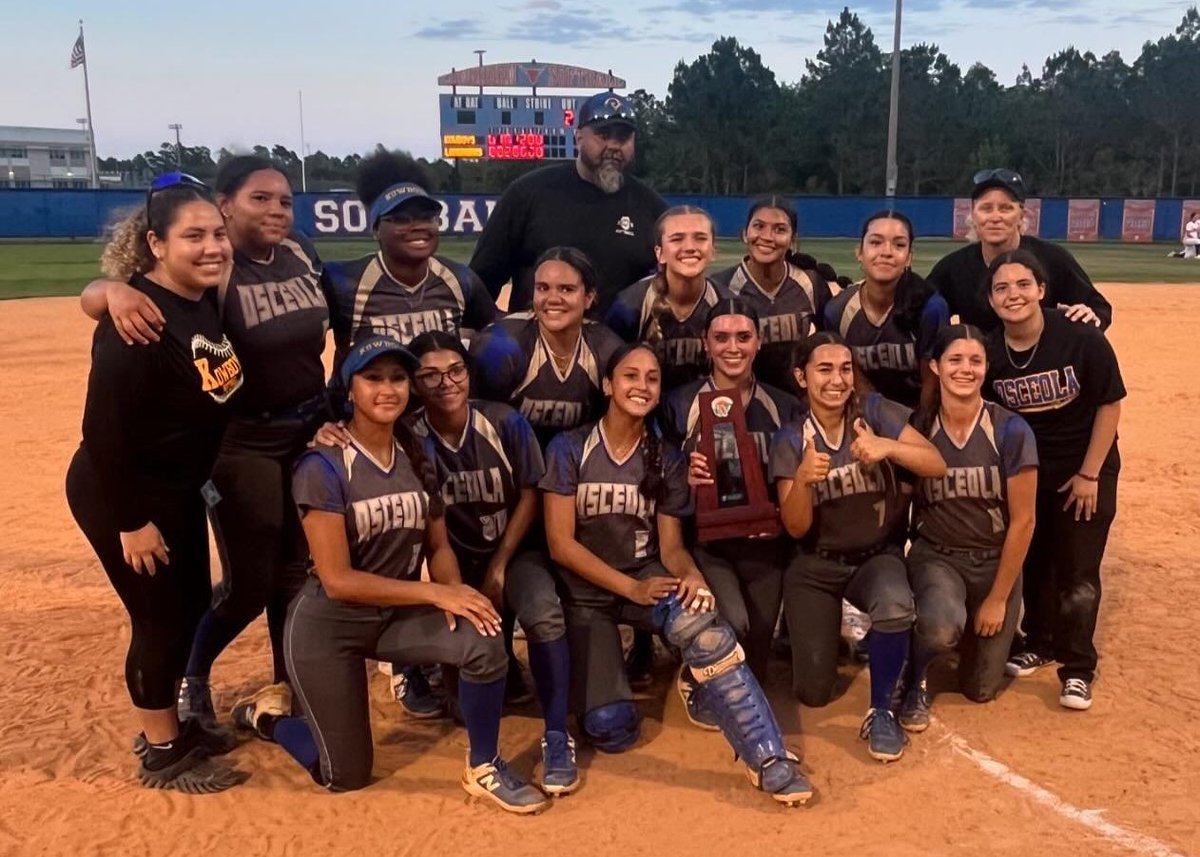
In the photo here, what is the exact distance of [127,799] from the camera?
144 inches

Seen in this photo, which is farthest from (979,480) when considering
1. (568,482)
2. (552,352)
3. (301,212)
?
(301,212)

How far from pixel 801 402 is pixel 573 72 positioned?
59784 millimetres

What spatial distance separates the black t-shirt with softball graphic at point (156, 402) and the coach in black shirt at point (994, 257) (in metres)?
3.16

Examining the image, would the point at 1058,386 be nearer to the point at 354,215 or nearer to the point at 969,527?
the point at 969,527

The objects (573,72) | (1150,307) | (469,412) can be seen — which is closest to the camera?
(469,412)

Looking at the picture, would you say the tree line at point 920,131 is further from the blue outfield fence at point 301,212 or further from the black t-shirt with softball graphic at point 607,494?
the black t-shirt with softball graphic at point 607,494

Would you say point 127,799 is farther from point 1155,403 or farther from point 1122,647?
point 1155,403

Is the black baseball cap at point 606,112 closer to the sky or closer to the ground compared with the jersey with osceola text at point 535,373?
closer to the sky

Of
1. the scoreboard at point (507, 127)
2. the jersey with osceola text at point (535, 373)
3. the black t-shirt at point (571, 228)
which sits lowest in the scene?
the jersey with osceola text at point (535, 373)

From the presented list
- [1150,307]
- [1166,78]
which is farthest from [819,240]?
[1166,78]

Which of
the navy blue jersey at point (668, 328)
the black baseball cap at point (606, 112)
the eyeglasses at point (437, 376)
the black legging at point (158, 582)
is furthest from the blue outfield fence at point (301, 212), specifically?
the black legging at point (158, 582)

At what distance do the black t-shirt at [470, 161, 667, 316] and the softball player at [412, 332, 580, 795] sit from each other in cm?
126

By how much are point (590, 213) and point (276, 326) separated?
1940mm

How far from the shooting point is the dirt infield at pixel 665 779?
338cm
